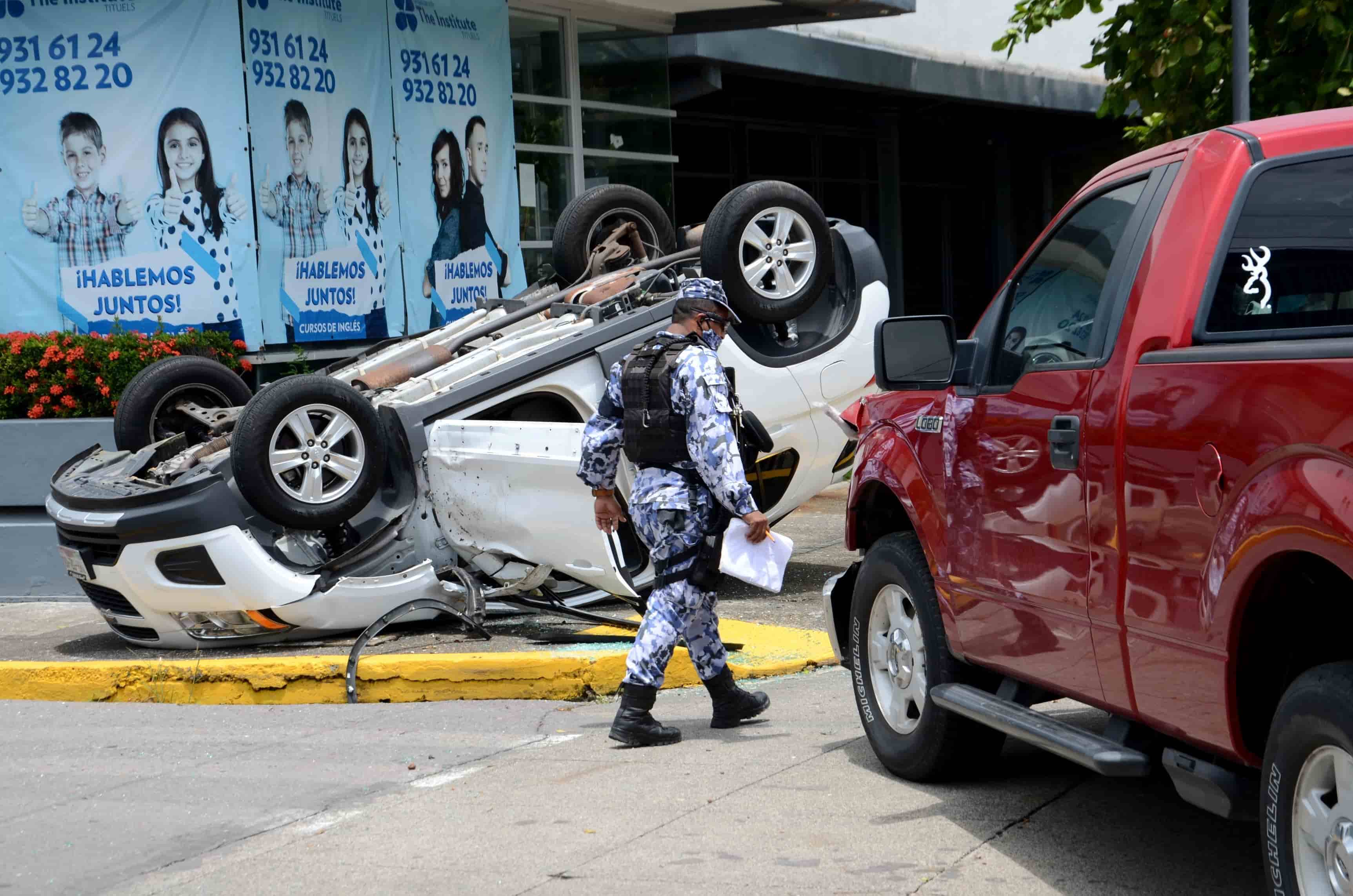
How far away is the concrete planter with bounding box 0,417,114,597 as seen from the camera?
395 inches

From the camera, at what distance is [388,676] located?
725 cm

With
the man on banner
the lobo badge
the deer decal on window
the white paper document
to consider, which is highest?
the man on banner

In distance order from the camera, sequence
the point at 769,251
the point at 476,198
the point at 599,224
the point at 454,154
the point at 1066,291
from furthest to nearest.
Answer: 1. the point at 476,198
2. the point at 454,154
3. the point at 599,224
4. the point at 769,251
5. the point at 1066,291

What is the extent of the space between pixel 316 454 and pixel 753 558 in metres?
2.68

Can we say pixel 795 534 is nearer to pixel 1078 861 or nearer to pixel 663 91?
pixel 663 91

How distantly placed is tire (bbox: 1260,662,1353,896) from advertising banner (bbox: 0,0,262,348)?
9696 millimetres

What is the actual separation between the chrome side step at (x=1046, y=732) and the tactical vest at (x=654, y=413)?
165cm

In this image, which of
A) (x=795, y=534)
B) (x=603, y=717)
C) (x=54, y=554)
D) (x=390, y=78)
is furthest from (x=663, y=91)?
(x=603, y=717)

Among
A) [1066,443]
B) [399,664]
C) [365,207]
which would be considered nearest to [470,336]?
[399,664]

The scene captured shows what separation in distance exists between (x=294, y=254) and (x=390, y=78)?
198 centimetres

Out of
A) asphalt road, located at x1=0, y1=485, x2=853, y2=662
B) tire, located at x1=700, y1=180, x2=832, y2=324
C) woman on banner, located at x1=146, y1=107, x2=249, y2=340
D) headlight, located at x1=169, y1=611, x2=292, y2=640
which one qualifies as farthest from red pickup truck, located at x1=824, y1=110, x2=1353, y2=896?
woman on banner, located at x1=146, y1=107, x2=249, y2=340

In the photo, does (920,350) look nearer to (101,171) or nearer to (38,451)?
(38,451)

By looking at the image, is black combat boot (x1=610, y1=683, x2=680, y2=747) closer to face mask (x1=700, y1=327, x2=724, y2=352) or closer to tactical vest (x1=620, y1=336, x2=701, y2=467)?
tactical vest (x1=620, y1=336, x2=701, y2=467)

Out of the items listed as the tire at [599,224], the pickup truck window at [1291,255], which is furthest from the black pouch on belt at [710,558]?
the tire at [599,224]
